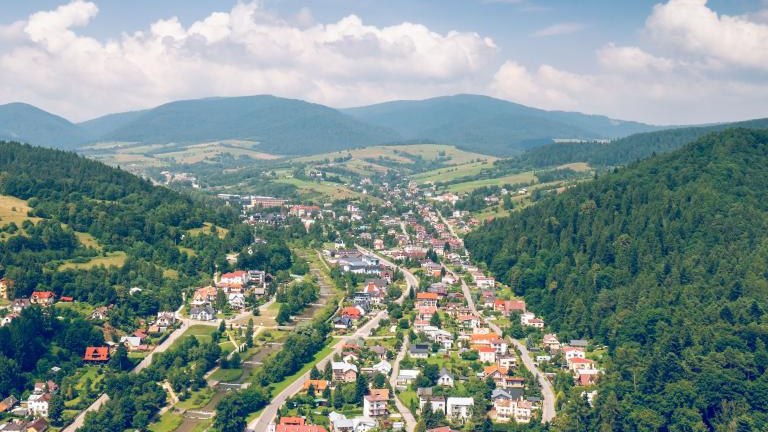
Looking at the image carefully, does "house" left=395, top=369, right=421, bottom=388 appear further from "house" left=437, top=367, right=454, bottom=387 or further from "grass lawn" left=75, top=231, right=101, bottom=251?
"grass lawn" left=75, top=231, right=101, bottom=251

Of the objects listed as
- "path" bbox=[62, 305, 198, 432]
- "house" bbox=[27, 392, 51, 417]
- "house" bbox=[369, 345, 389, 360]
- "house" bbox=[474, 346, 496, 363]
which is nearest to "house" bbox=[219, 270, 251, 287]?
"path" bbox=[62, 305, 198, 432]

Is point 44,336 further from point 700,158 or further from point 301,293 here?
point 700,158

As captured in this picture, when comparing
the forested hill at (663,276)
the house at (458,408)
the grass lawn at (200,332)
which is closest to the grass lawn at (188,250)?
the grass lawn at (200,332)

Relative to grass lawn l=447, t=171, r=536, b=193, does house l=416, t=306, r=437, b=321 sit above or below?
below

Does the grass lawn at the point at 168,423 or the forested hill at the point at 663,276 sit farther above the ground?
the forested hill at the point at 663,276

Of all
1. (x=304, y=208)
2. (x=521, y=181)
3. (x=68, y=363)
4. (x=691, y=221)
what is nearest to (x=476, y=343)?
(x=691, y=221)

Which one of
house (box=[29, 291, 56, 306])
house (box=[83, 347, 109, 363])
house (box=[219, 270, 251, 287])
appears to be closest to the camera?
house (box=[83, 347, 109, 363])

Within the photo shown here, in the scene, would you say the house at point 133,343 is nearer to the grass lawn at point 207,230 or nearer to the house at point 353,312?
the house at point 353,312
